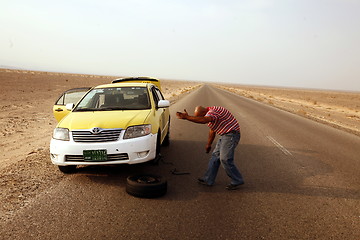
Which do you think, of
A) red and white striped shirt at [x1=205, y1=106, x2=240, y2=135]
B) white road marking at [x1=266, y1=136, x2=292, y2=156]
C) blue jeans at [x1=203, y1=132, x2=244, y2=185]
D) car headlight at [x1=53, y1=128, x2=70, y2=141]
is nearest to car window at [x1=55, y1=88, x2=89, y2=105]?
car headlight at [x1=53, y1=128, x2=70, y2=141]

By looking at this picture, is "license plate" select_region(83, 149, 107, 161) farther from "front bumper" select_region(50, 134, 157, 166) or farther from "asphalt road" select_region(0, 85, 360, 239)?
"asphalt road" select_region(0, 85, 360, 239)

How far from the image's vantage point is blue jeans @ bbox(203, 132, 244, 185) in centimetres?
458

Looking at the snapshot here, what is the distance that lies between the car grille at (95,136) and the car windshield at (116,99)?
1.25 m

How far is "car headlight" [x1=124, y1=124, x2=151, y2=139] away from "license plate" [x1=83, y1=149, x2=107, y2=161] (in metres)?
0.49

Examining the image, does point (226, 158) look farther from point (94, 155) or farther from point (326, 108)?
point (326, 108)

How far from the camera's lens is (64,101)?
736 cm

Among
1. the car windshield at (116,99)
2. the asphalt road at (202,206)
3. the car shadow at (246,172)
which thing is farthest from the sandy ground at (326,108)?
the car windshield at (116,99)

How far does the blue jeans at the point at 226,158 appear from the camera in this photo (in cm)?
458

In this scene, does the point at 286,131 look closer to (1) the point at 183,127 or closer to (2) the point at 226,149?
(1) the point at 183,127

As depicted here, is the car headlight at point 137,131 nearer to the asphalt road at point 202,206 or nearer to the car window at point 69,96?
the asphalt road at point 202,206

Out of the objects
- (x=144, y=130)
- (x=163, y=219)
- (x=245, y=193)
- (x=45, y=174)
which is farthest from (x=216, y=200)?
(x=45, y=174)

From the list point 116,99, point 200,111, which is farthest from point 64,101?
point 200,111

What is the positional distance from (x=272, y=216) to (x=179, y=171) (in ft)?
7.38

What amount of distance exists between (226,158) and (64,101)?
509cm
